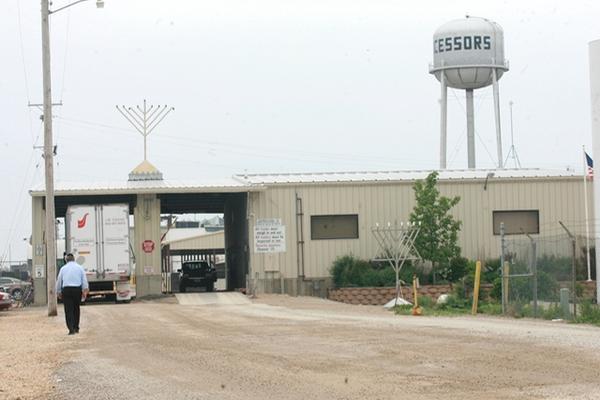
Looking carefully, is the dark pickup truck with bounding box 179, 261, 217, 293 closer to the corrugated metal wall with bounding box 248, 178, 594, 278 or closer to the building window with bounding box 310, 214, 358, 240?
the corrugated metal wall with bounding box 248, 178, 594, 278

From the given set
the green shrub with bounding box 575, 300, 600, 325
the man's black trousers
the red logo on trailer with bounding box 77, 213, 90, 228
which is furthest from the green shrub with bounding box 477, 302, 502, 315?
the red logo on trailer with bounding box 77, 213, 90, 228

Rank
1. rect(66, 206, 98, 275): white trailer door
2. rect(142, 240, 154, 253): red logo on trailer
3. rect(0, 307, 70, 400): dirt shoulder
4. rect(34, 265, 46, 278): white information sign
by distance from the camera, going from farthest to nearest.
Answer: rect(142, 240, 154, 253): red logo on trailer < rect(34, 265, 46, 278): white information sign < rect(66, 206, 98, 275): white trailer door < rect(0, 307, 70, 400): dirt shoulder

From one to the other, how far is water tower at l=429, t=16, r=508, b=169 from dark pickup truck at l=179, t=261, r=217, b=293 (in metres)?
14.7

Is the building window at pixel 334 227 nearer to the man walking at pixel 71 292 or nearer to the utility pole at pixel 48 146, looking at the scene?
the utility pole at pixel 48 146

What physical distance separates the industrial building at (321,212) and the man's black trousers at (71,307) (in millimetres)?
18969

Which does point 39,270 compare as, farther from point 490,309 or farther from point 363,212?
point 490,309

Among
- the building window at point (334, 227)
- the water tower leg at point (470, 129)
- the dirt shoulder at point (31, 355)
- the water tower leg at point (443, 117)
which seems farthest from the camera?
the water tower leg at point (470, 129)

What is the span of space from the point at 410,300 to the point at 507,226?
7.68m

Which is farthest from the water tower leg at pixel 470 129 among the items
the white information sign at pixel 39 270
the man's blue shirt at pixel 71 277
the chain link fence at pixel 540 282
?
the man's blue shirt at pixel 71 277

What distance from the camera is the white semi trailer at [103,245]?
40.1m

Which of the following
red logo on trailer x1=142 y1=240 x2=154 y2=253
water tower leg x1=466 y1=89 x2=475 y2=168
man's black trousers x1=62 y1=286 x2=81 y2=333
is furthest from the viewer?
water tower leg x1=466 y1=89 x2=475 y2=168

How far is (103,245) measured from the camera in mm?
40219

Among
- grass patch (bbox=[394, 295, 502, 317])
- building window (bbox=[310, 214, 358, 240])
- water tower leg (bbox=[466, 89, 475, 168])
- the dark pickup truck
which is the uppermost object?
water tower leg (bbox=[466, 89, 475, 168])

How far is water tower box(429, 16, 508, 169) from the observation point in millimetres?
58719
